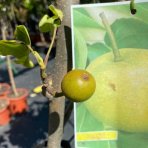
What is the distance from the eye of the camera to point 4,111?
7.80 ft

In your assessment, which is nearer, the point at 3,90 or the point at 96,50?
the point at 96,50

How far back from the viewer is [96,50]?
0.57 metres

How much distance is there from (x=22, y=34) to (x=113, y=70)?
0.18 m

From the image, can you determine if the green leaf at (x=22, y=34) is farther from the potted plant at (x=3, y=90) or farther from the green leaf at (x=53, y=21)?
the potted plant at (x=3, y=90)

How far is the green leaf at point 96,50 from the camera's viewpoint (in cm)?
57

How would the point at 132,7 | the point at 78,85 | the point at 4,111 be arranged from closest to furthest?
the point at 78,85 < the point at 132,7 < the point at 4,111

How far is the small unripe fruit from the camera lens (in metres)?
0.43

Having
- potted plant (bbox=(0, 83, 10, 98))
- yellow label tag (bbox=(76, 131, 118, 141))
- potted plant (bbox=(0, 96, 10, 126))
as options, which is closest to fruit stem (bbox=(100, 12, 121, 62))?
yellow label tag (bbox=(76, 131, 118, 141))

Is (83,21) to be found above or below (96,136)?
above

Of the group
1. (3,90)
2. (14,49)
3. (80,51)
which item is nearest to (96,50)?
(80,51)

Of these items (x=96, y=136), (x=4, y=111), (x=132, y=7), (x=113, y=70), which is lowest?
(x=4, y=111)

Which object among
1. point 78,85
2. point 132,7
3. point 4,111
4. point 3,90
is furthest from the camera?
point 3,90

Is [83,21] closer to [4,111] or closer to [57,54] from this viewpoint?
[57,54]

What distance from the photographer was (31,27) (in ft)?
15.2
